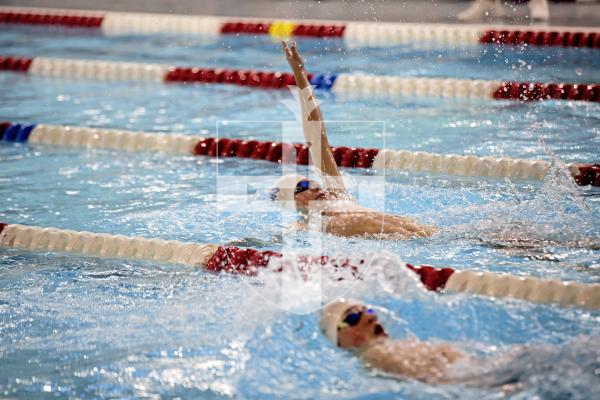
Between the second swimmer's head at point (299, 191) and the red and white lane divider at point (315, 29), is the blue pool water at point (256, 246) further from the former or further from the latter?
the red and white lane divider at point (315, 29)

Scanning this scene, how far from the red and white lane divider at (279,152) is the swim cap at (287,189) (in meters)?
1.11

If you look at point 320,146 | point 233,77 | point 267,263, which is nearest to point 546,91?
point 233,77

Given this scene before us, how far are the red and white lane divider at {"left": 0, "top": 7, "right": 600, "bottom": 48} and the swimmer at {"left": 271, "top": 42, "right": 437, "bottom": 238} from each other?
4182 millimetres

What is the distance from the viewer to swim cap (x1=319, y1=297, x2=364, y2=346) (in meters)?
3.14

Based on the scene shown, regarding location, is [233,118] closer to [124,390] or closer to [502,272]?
[502,272]

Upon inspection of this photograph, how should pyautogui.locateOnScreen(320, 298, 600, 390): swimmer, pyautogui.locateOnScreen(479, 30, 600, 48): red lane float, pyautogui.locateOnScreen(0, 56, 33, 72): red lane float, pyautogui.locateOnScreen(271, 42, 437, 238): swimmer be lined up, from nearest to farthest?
pyautogui.locateOnScreen(320, 298, 600, 390): swimmer → pyautogui.locateOnScreen(271, 42, 437, 238): swimmer → pyautogui.locateOnScreen(479, 30, 600, 48): red lane float → pyautogui.locateOnScreen(0, 56, 33, 72): red lane float

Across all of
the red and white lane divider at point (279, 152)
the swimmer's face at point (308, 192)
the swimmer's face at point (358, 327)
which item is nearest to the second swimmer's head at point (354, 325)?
the swimmer's face at point (358, 327)

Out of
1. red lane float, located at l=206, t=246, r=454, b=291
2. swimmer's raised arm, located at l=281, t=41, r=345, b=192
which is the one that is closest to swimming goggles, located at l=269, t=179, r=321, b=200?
swimmer's raised arm, located at l=281, t=41, r=345, b=192

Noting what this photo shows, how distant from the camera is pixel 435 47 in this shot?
850 centimetres

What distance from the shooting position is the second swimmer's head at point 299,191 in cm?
444

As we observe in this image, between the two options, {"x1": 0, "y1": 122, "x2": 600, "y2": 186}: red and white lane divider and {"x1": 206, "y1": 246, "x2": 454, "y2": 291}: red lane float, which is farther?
{"x1": 0, "y1": 122, "x2": 600, "y2": 186}: red and white lane divider

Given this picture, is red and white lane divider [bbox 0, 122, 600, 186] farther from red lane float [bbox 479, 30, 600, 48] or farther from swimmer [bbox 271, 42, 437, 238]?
red lane float [bbox 479, 30, 600, 48]

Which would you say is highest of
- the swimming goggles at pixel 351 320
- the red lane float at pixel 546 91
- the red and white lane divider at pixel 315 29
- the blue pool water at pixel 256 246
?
the red and white lane divider at pixel 315 29

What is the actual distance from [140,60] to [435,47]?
262cm
